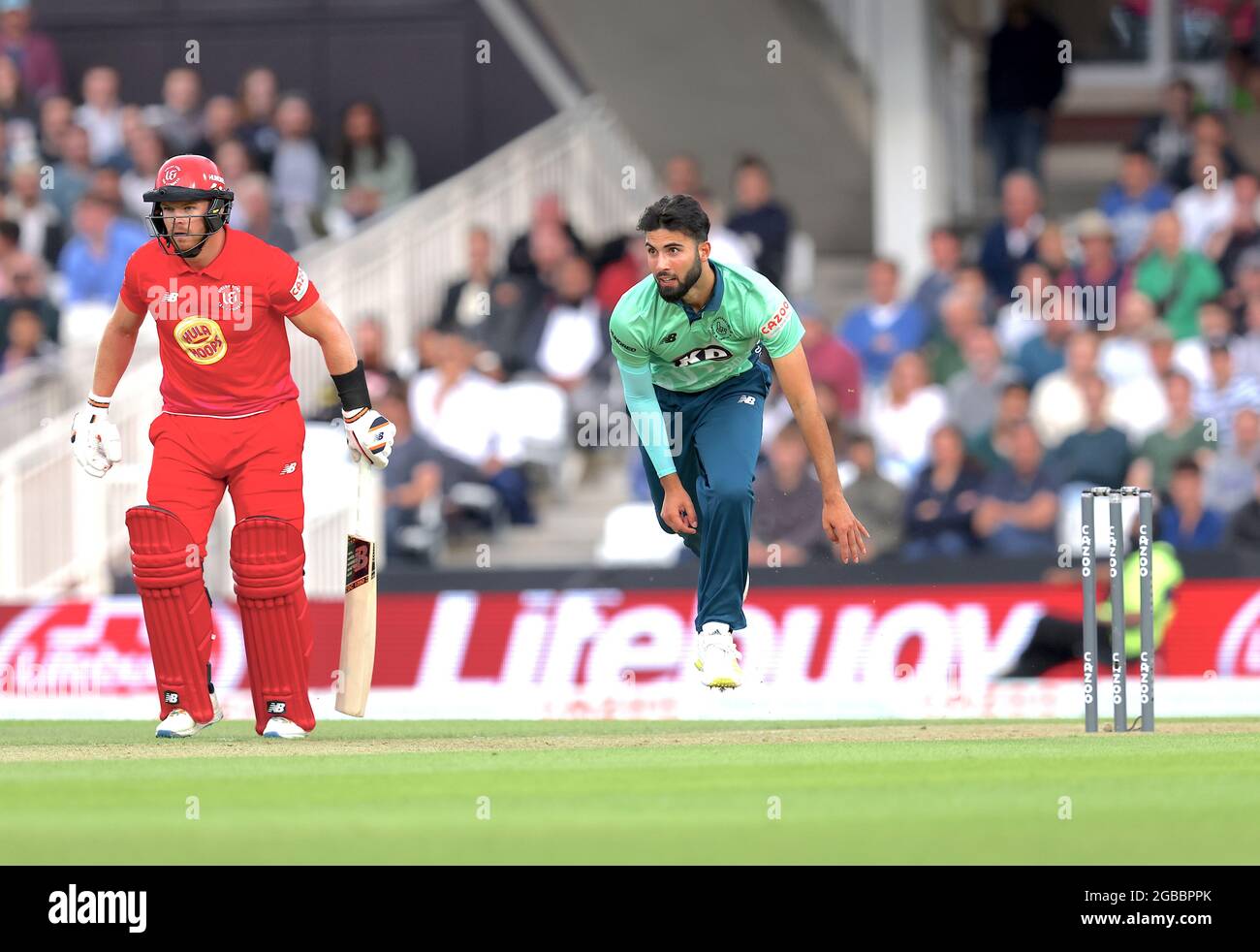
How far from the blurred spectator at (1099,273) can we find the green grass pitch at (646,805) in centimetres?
792

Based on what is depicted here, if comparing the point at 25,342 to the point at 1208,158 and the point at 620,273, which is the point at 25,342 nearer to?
the point at 620,273

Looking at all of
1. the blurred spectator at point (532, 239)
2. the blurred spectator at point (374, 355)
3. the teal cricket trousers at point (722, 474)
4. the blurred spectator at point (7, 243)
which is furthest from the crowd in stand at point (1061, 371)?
the blurred spectator at point (7, 243)

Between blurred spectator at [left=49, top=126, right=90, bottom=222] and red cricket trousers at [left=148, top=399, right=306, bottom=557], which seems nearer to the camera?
red cricket trousers at [left=148, top=399, right=306, bottom=557]

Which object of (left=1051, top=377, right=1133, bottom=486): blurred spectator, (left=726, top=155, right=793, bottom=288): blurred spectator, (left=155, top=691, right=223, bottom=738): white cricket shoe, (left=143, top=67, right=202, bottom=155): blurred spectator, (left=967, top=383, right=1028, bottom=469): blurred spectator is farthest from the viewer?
(left=143, top=67, right=202, bottom=155): blurred spectator

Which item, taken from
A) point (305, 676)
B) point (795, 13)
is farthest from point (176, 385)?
point (795, 13)

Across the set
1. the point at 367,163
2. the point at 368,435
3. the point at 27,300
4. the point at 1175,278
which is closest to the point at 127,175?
the point at 367,163

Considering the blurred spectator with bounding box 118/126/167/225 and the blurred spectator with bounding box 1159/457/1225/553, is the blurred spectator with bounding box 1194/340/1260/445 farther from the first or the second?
the blurred spectator with bounding box 118/126/167/225

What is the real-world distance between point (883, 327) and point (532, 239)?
3016 millimetres

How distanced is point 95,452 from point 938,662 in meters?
6.63

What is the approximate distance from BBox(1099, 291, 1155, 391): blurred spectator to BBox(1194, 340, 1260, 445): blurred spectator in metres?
0.49

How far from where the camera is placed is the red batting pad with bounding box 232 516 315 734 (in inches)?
375

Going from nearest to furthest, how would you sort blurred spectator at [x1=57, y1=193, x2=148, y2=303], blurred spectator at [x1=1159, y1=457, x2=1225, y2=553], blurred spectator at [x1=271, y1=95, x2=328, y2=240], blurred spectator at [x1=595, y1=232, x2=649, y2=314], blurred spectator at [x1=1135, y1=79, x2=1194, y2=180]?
blurred spectator at [x1=1159, y1=457, x2=1225, y2=553], blurred spectator at [x1=595, y1=232, x2=649, y2=314], blurred spectator at [x1=1135, y1=79, x2=1194, y2=180], blurred spectator at [x1=57, y1=193, x2=148, y2=303], blurred spectator at [x1=271, y1=95, x2=328, y2=240]

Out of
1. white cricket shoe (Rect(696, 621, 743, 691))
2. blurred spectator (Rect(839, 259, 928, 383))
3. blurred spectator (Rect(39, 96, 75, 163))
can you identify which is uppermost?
blurred spectator (Rect(39, 96, 75, 163))

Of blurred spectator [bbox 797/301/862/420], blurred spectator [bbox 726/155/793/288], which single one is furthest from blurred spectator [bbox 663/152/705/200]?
blurred spectator [bbox 797/301/862/420]
